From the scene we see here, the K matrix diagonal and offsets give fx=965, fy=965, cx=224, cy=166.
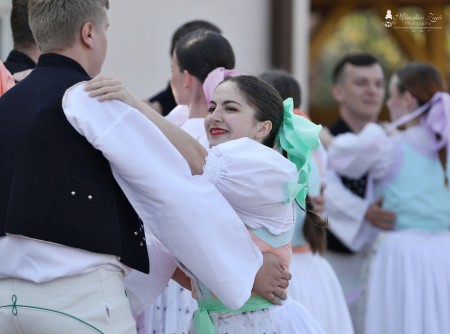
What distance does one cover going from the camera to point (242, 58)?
733cm

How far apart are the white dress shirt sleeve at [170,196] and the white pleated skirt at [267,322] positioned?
0.20 metres

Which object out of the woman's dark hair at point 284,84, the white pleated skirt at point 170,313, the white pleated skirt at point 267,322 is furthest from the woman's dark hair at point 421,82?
the white pleated skirt at point 267,322

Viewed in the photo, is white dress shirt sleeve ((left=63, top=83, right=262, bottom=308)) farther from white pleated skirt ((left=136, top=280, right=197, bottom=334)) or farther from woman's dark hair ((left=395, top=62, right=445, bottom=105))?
woman's dark hair ((left=395, top=62, right=445, bottom=105))

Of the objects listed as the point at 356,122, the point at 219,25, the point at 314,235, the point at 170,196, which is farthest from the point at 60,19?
the point at 219,25

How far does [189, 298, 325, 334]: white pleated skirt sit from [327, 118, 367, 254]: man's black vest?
9.40 ft

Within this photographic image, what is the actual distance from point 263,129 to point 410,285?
2721 millimetres

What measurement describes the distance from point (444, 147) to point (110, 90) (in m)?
3.22

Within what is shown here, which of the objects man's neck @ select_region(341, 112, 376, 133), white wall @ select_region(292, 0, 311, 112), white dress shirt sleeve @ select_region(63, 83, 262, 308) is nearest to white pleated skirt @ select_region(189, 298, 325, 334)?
white dress shirt sleeve @ select_region(63, 83, 262, 308)

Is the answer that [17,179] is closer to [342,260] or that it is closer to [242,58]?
[342,260]

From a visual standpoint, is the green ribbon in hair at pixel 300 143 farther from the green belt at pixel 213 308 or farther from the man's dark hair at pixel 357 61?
the man's dark hair at pixel 357 61

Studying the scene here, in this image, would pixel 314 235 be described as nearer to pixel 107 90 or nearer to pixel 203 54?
pixel 203 54

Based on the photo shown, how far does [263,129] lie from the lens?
3180 millimetres

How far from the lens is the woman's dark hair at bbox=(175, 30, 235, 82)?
3.80 meters

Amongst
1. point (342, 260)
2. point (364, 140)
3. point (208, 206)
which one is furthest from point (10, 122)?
point (342, 260)
